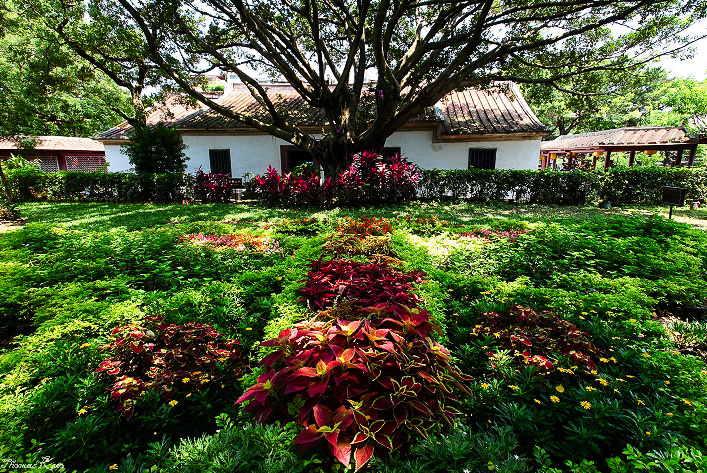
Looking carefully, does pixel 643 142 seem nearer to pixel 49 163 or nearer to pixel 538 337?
pixel 538 337

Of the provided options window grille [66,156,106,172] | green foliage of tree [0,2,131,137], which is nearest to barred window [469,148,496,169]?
green foliage of tree [0,2,131,137]

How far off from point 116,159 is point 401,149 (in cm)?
1346

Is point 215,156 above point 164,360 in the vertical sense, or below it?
above

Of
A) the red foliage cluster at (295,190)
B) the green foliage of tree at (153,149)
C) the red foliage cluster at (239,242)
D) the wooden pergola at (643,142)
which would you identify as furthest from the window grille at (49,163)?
the wooden pergola at (643,142)

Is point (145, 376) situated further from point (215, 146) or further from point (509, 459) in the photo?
point (215, 146)

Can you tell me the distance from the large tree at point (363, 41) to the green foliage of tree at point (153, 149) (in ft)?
7.57

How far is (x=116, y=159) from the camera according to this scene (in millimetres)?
17031

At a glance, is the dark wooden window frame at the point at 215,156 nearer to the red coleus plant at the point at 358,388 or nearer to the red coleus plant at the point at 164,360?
the red coleus plant at the point at 164,360

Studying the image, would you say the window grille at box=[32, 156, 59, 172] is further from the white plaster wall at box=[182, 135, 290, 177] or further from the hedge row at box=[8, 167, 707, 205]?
the hedge row at box=[8, 167, 707, 205]

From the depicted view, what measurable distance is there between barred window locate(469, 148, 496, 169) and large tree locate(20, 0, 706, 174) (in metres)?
2.94

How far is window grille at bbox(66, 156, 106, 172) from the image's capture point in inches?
1086

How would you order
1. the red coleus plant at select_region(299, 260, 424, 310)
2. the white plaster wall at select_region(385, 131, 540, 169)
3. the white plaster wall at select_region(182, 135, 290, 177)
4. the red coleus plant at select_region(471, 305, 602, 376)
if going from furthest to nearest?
the white plaster wall at select_region(182, 135, 290, 177) < the white plaster wall at select_region(385, 131, 540, 169) < the red coleus plant at select_region(299, 260, 424, 310) < the red coleus plant at select_region(471, 305, 602, 376)

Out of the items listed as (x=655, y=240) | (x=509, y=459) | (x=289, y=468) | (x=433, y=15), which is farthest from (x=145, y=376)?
(x=433, y=15)

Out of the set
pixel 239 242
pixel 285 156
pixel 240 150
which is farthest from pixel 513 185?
pixel 240 150
